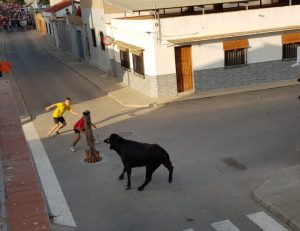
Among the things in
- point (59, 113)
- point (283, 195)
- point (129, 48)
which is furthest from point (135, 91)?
point (283, 195)

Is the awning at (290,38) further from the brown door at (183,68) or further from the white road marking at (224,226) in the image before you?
the white road marking at (224,226)

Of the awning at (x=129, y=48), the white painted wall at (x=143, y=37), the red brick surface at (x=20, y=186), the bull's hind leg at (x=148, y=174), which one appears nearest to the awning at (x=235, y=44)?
the white painted wall at (x=143, y=37)

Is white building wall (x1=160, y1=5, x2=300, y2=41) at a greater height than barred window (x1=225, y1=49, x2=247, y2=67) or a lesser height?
greater

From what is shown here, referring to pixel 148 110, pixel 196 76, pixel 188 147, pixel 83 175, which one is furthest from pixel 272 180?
pixel 196 76

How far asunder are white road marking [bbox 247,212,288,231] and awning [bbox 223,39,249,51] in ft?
36.9

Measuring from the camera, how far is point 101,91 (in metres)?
21.7

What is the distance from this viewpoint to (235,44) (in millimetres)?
18906

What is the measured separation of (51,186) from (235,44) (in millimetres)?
11246

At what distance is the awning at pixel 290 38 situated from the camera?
19.6 m

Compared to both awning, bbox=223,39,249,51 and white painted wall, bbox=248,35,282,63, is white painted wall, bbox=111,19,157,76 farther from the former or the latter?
white painted wall, bbox=248,35,282,63

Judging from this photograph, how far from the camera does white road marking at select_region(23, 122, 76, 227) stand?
916cm

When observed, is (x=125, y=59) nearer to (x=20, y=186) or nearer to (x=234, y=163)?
(x=234, y=163)

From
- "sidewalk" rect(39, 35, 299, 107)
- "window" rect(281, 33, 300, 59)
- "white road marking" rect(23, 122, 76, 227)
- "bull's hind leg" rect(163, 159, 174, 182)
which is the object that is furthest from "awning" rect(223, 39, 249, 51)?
"bull's hind leg" rect(163, 159, 174, 182)

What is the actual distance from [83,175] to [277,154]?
5222mm
